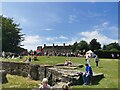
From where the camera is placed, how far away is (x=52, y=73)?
25.0 meters

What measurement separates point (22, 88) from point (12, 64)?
15.0m

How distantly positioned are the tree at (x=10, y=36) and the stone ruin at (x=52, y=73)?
46.9m

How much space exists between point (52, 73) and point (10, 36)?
62395mm

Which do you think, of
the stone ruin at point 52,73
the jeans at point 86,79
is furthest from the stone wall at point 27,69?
the jeans at point 86,79

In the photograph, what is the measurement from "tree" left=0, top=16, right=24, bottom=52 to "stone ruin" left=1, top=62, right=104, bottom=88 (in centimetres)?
4689

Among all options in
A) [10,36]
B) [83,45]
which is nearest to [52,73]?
[10,36]

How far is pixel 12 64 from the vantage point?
34.6 m

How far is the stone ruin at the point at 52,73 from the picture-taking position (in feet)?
68.2

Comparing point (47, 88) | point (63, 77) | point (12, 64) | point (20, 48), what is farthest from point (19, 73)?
point (20, 48)

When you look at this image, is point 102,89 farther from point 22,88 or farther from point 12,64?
point 12,64

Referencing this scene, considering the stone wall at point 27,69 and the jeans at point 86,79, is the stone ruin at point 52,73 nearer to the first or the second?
the stone wall at point 27,69

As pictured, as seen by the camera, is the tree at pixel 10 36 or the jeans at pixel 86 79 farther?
the tree at pixel 10 36

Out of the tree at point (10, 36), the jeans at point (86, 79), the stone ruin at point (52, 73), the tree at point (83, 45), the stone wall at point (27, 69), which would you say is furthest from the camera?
the tree at point (83, 45)

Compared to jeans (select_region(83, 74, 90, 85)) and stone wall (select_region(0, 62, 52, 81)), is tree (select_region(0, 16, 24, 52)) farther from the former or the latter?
jeans (select_region(83, 74, 90, 85))
